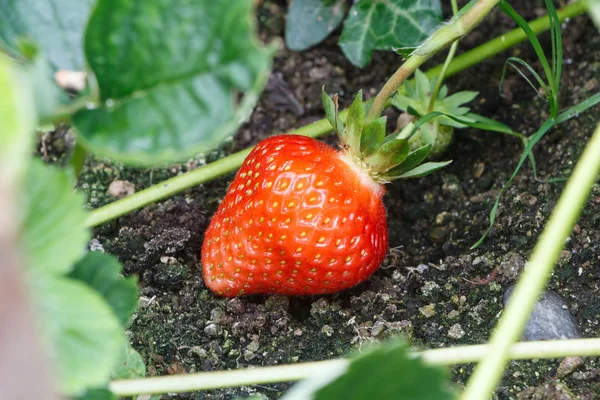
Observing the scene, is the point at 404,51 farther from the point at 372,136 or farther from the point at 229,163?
the point at 229,163

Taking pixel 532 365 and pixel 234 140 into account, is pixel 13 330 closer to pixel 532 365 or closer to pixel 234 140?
pixel 532 365

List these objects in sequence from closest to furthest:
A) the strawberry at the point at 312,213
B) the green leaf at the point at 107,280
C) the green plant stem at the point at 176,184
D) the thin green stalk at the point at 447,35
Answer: the green leaf at the point at 107,280 → the thin green stalk at the point at 447,35 → the strawberry at the point at 312,213 → the green plant stem at the point at 176,184

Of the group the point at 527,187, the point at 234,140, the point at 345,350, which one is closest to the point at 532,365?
the point at 345,350

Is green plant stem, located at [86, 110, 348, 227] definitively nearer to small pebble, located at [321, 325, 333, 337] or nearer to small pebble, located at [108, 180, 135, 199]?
small pebble, located at [108, 180, 135, 199]

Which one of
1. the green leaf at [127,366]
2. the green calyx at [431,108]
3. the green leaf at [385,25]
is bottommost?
the green leaf at [127,366]

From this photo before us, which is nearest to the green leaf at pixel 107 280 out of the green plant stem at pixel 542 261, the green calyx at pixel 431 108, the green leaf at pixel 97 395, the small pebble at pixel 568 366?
the green leaf at pixel 97 395

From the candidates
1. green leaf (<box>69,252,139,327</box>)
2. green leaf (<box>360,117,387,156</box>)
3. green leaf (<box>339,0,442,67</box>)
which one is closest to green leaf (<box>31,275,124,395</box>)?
green leaf (<box>69,252,139,327</box>)

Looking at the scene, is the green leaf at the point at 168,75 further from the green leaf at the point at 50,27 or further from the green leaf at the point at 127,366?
the green leaf at the point at 127,366
